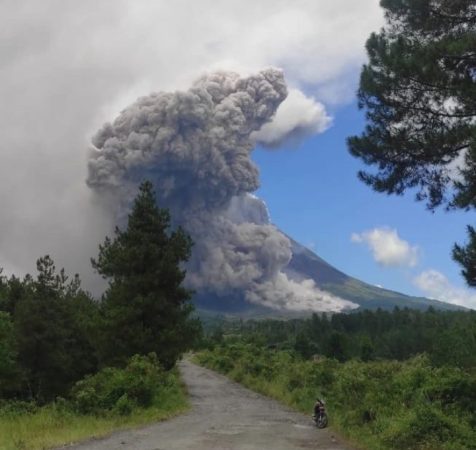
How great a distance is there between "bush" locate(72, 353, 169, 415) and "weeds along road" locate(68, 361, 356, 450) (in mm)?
1631

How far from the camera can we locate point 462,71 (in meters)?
15.5

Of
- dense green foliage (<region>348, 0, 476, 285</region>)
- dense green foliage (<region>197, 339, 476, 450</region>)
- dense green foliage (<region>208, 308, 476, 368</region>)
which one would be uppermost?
dense green foliage (<region>348, 0, 476, 285</region>)

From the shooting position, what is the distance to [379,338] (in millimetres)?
122125

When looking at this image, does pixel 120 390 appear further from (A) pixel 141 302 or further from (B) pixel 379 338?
(B) pixel 379 338

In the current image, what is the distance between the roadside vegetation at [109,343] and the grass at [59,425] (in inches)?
1.3

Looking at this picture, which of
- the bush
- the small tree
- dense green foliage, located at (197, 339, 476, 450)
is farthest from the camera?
the small tree

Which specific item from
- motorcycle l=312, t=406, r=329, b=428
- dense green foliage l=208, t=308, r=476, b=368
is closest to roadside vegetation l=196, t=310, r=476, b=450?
motorcycle l=312, t=406, r=329, b=428

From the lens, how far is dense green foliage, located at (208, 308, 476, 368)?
2498 inches

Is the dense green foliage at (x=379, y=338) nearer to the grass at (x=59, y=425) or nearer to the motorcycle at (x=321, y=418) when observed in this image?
the motorcycle at (x=321, y=418)

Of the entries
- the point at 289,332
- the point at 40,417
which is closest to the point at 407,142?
the point at 40,417

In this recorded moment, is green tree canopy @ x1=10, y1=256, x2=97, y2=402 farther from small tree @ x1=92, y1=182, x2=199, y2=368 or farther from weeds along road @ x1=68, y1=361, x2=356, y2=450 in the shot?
weeds along road @ x1=68, y1=361, x2=356, y2=450

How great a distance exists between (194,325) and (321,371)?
8.06 metres

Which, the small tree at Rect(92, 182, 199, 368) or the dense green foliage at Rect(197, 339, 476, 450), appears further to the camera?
the small tree at Rect(92, 182, 199, 368)

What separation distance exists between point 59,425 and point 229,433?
16.9ft
